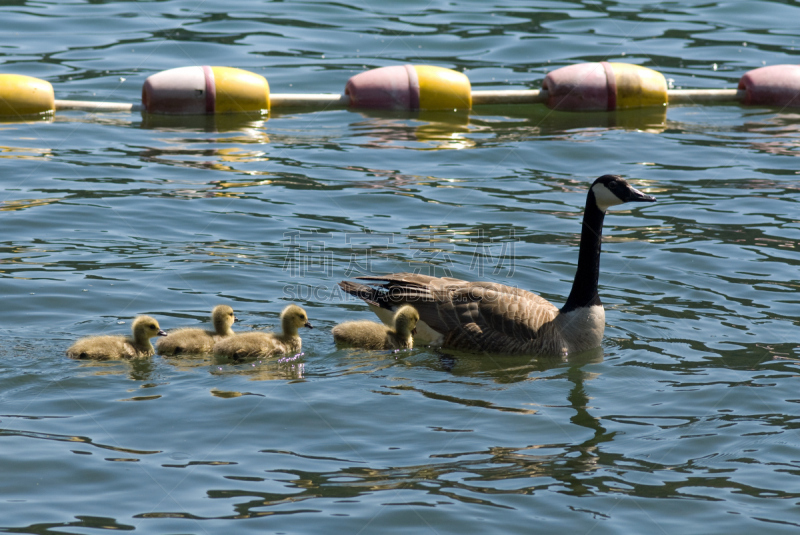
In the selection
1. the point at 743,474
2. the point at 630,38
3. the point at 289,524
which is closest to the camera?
the point at 289,524

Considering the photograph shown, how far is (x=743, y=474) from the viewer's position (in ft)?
22.0

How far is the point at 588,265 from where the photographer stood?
30.1 ft

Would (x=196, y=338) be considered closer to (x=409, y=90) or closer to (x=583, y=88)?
(x=409, y=90)

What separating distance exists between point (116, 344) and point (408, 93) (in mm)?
9339

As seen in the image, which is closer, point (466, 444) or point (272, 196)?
point (466, 444)

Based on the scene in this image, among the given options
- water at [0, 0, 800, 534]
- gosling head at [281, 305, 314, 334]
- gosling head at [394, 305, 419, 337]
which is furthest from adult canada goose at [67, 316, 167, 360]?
gosling head at [394, 305, 419, 337]

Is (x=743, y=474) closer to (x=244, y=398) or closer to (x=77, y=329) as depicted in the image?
(x=244, y=398)

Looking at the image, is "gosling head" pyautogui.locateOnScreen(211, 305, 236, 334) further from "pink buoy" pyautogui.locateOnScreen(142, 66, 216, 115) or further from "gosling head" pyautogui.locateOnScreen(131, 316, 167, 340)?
"pink buoy" pyautogui.locateOnScreen(142, 66, 216, 115)

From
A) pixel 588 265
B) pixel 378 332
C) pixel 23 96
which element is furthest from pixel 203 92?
pixel 588 265

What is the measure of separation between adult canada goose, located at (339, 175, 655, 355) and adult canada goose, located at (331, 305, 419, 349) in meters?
0.30

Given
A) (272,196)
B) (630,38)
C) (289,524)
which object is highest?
(630,38)

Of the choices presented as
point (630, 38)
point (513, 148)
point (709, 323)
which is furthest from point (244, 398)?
point (630, 38)

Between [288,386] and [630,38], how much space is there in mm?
15662

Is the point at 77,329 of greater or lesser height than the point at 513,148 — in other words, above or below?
→ below
